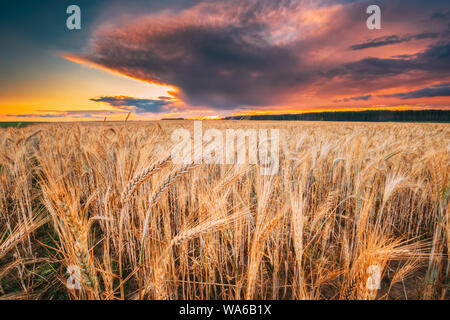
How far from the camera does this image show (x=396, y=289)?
51.4 inches

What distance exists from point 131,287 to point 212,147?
3.80 feet

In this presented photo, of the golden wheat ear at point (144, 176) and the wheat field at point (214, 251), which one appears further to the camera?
the golden wheat ear at point (144, 176)

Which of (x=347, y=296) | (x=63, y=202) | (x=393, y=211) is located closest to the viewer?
(x=63, y=202)

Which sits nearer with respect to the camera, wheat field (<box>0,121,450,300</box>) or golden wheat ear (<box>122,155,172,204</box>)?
wheat field (<box>0,121,450,300</box>)

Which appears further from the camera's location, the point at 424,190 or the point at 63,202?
the point at 424,190

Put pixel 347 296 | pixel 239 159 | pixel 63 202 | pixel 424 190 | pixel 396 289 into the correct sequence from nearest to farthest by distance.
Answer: pixel 63 202 → pixel 347 296 → pixel 396 289 → pixel 239 159 → pixel 424 190

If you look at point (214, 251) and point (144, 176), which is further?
point (214, 251)

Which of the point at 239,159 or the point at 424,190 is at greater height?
the point at 239,159

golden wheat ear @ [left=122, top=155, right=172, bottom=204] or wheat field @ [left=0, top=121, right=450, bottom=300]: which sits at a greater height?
golden wheat ear @ [left=122, top=155, right=172, bottom=204]

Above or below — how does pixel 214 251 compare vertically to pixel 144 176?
below

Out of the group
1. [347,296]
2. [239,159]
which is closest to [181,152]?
[239,159]

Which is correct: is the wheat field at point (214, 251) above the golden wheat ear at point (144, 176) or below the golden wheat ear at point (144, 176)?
below
